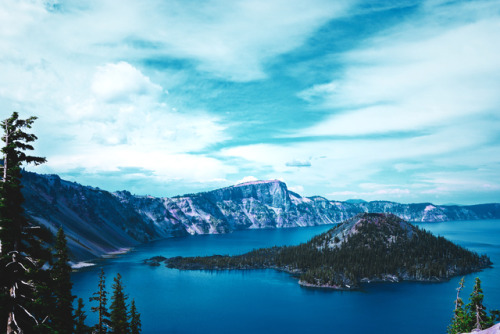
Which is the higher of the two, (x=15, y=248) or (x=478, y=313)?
(x=15, y=248)

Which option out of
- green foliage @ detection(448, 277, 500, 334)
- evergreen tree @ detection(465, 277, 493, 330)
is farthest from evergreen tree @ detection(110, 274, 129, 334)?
evergreen tree @ detection(465, 277, 493, 330)

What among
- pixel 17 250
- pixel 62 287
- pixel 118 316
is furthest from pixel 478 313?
pixel 17 250

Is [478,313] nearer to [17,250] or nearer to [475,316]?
[475,316]

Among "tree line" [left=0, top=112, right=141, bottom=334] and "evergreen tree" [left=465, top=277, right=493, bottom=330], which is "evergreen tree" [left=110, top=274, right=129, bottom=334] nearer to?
"tree line" [left=0, top=112, right=141, bottom=334]

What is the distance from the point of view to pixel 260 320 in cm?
12481

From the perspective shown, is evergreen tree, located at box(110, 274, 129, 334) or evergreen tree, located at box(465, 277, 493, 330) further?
evergreen tree, located at box(465, 277, 493, 330)

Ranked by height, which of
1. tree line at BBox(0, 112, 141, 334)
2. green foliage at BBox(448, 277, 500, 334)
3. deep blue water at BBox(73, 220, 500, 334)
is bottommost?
deep blue water at BBox(73, 220, 500, 334)

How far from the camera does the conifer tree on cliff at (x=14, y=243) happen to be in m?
21.9

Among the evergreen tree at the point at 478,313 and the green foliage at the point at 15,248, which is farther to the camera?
the evergreen tree at the point at 478,313

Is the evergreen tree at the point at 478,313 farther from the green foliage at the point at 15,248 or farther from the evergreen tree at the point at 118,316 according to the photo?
the green foliage at the point at 15,248

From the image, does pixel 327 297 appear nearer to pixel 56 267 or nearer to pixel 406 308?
pixel 406 308

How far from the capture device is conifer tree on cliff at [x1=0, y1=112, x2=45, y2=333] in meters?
21.9

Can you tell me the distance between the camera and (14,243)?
22.7 m

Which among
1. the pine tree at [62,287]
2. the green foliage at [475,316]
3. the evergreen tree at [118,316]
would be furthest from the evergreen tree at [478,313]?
the pine tree at [62,287]
